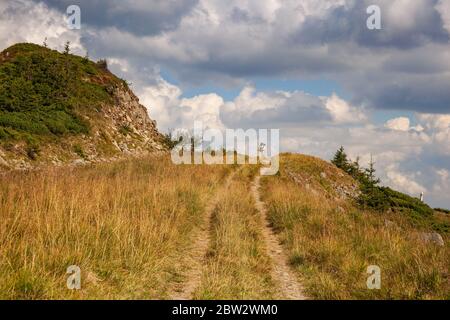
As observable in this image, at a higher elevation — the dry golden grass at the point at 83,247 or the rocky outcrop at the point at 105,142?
the rocky outcrop at the point at 105,142

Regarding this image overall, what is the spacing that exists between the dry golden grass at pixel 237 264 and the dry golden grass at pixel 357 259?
0.76m

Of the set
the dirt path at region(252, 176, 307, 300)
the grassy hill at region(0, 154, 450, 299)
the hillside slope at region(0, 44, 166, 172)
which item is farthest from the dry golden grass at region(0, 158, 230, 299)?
the hillside slope at region(0, 44, 166, 172)

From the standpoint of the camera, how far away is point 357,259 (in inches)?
340

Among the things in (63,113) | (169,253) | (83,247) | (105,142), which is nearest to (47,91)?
(63,113)

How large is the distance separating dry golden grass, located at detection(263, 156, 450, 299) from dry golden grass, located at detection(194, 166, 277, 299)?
757 mm

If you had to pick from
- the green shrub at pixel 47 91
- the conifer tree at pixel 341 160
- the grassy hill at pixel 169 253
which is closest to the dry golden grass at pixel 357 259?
the grassy hill at pixel 169 253

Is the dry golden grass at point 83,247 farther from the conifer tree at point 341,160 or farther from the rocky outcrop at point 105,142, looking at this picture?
the conifer tree at point 341,160

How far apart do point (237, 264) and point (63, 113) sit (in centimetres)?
2562

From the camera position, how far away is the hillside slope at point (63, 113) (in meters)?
24.2

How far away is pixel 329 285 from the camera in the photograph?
23.9 ft

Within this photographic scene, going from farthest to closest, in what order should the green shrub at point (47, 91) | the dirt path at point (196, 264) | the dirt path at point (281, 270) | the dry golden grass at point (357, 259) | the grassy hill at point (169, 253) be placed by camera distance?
the green shrub at point (47, 91), the dirt path at point (281, 270), the dry golden grass at point (357, 259), the dirt path at point (196, 264), the grassy hill at point (169, 253)

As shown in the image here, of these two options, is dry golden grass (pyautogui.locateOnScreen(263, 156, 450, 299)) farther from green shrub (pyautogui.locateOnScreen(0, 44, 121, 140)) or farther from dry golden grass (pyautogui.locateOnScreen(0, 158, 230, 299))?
green shrub (pyautogui.locateOnScreen(0, 44, 121, 140))

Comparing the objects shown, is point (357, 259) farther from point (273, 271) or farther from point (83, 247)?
point (83, 247)

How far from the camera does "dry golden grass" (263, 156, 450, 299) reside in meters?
7.05
